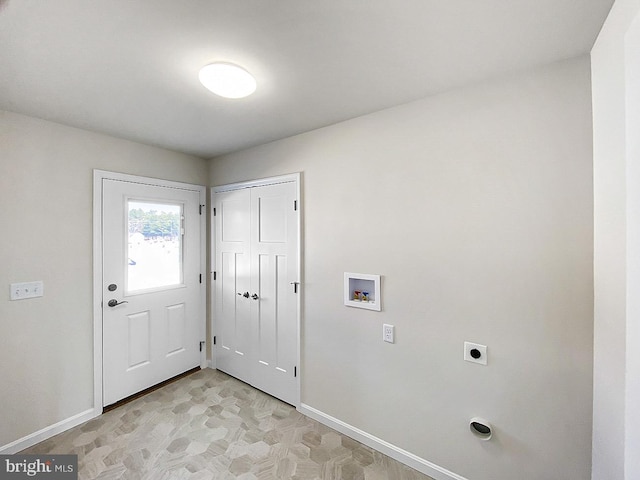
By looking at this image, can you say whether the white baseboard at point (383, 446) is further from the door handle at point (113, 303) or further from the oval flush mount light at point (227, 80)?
the oval flush mount light at point (227, 80)

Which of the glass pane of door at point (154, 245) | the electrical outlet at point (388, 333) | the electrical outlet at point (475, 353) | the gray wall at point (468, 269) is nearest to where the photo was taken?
the gray wall at point (468, 269)

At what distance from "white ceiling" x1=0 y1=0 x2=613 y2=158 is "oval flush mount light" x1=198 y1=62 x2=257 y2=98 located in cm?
4

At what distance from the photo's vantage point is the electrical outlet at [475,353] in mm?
1549

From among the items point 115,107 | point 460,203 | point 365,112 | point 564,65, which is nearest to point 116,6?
point 115,107

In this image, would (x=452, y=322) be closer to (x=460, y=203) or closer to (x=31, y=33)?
(x=460, y=203)

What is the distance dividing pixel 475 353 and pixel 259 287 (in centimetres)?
188

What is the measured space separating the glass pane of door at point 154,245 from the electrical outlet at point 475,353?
8.97ft

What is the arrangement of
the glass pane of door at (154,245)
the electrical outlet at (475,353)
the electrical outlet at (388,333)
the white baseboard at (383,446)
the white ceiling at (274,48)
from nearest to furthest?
the white ceiling at (274,48), the electrical outlet at (475,353), the white baseboard at (383,446), the electrical outlet at (388,333), the glass pane of door at (154,245)

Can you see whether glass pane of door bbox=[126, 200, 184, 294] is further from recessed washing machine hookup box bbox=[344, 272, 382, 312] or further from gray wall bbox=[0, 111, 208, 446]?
recessed washing machine hookup box bbox=[344, 272, 382, 312]

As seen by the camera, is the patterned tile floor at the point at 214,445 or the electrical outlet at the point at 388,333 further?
the electrical outlet at the point at 388,333

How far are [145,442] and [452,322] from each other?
7.68 feet

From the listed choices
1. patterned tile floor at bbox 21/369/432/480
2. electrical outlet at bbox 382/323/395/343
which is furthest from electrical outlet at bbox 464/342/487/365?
patterned tile floor at bbox 21/369/432/480

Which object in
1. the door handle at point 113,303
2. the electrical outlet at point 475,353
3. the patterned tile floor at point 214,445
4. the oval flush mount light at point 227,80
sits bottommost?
the patterned tile floor at point 214,445

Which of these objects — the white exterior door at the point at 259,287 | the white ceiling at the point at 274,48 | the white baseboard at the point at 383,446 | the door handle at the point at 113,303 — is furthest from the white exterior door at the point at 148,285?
the white baseboard at the point at 383,446
